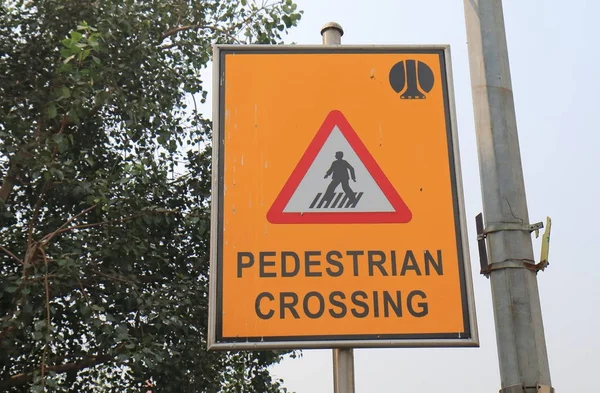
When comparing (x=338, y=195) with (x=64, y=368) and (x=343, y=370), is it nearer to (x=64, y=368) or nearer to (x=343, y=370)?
(x=343, y=370)

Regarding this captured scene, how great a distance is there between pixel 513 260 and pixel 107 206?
5297mm

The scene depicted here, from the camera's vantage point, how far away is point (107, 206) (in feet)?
24.7

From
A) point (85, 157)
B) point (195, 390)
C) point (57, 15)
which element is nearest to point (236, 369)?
point (195, 390)

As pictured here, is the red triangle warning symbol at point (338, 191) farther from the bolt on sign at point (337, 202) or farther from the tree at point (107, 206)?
the tree at point (107, 206)

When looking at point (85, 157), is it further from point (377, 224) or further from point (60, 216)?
point (377, 224)

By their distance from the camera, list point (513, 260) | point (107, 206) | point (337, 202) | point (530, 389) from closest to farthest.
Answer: point (530, 389), point (513, 260), point (337, 202), point (107, 206)

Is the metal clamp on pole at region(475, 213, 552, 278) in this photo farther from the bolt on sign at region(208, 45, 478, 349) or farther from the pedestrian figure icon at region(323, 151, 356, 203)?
the pedestrian figure icon at region(323, 151, 356, 203)

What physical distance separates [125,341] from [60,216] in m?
1.92

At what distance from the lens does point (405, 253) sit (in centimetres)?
313

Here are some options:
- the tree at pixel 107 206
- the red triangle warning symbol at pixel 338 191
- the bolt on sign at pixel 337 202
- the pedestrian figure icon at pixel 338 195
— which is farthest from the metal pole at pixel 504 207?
the tree at pixel 107 206

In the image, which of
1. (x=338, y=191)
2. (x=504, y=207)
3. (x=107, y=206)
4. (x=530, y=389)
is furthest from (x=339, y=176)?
(x=107, y=206)

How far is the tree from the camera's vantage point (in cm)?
732

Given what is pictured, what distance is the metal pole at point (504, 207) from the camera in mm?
2953

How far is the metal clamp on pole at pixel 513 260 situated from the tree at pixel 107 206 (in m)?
4.60
